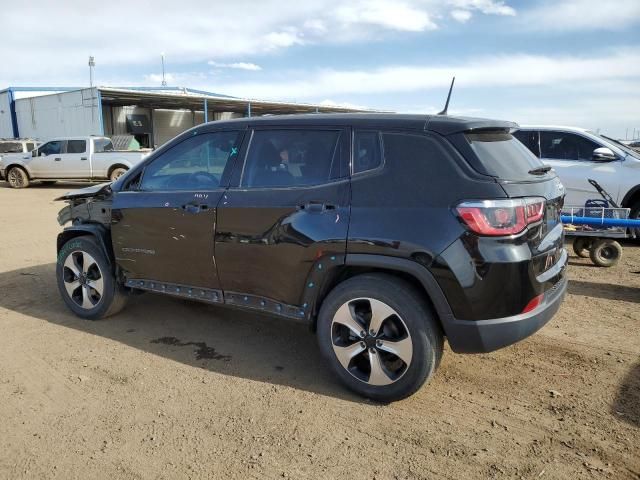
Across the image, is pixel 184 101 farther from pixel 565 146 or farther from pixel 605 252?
pixel 605 252

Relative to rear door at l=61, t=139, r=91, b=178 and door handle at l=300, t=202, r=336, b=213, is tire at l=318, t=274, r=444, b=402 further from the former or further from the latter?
rear door at l=61, t=139, r=91, b=178

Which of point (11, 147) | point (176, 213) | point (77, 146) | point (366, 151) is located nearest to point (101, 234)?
point (176, 213)

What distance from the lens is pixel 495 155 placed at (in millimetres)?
3195

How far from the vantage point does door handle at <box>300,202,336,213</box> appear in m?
3.33

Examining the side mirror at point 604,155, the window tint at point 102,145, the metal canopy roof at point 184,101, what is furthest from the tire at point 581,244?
the metal canopy roof at point 184,101

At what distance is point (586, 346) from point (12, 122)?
3181cm

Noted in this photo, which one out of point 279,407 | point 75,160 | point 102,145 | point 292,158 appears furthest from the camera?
point 102,145

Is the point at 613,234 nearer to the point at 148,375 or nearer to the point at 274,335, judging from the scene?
the point at 274,335

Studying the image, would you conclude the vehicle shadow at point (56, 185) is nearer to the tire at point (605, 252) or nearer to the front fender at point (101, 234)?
the front fender at point (101, 234)

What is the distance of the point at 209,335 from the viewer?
445 centimetres

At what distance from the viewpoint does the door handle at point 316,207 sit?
3.33 meters

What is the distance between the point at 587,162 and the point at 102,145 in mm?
15522

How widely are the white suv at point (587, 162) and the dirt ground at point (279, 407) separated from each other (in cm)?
331

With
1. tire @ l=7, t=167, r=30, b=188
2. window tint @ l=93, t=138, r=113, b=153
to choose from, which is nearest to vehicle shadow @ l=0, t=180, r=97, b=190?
tire @ l=7, t=167, r=30, b=188
